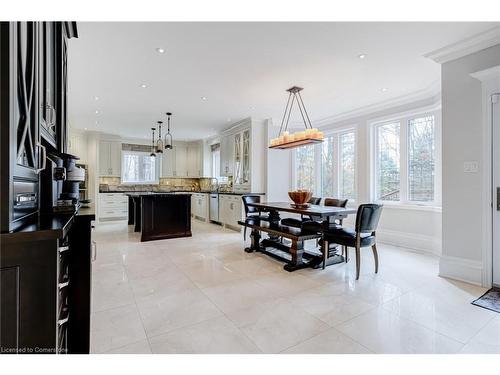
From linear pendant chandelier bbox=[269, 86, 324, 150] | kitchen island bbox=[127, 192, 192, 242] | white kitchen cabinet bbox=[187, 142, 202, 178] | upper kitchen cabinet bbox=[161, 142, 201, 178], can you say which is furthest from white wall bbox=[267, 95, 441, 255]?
white kitchen cabinet bbox=[187, 142, 202, 178]

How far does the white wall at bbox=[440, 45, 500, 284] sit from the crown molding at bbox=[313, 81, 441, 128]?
1083 millimetres

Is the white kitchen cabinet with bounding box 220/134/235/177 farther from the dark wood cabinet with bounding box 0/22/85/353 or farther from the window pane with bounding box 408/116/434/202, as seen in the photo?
the dark wood cabinet with bounding box 0/22/85/353

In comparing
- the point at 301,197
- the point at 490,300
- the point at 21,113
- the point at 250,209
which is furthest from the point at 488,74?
the point at 21,113

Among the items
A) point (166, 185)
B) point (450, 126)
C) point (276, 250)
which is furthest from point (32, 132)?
point (166, 185)

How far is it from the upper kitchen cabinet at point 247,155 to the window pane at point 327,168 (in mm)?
1424

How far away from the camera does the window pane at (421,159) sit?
4.26 m

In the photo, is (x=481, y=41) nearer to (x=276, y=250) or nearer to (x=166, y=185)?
(x=276, y=250)

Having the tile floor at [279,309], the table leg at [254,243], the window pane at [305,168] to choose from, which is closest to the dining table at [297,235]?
the table leg at [254,243]

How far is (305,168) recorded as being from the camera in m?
6.43

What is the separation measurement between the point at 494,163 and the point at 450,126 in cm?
60

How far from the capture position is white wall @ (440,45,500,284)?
2.77 metres

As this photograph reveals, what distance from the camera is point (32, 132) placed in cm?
122

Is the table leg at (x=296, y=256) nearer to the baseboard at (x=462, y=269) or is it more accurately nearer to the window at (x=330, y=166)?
the baseboard at (x=462, y=269)

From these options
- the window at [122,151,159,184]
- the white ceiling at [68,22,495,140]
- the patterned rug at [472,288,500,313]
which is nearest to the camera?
the patterned rug at [472,288,500,313]
